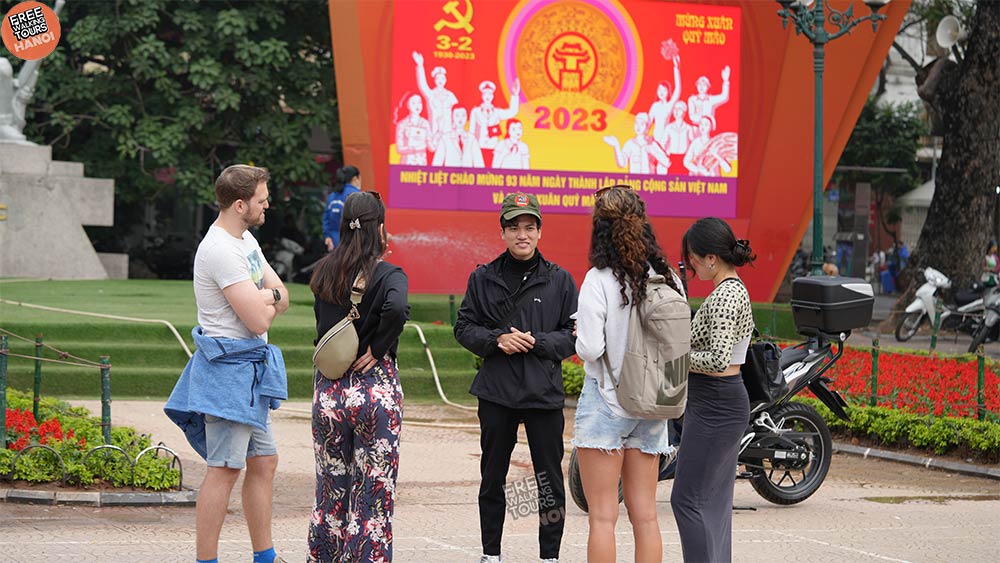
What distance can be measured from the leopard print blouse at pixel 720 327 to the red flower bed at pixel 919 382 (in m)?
5.90

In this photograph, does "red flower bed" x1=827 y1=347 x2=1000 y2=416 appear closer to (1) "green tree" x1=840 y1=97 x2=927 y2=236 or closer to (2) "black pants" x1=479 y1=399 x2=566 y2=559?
(2) "black pants" x1=479 y1=399 x2=566 y2=559

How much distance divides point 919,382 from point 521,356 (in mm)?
6963

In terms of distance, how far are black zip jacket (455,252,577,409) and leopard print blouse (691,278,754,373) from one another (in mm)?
662

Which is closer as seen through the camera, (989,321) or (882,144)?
(989,321)

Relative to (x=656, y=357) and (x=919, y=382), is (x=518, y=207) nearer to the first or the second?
(x=656, y=357)

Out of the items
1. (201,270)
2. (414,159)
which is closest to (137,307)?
(414,159)

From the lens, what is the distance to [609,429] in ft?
17.7

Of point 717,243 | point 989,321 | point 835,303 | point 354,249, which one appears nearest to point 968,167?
point 989,321

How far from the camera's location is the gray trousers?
547cm

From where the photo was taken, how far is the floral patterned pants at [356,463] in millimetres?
5562

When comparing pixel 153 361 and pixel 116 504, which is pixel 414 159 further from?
pixel 116 504

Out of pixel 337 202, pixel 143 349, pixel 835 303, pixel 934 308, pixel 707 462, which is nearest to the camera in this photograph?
pixel 707 462

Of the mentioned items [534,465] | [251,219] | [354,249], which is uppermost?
[251,219]

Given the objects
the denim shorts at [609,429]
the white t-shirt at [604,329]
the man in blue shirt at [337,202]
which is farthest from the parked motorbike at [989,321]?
the white t-shirt at [604,329]
